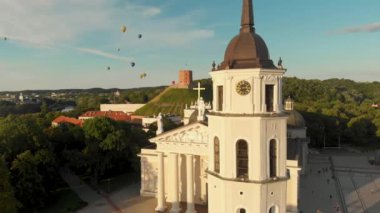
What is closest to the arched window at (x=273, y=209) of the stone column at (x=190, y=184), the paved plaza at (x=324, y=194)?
the stone column at (x=190, y=184)

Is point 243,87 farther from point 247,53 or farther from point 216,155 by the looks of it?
point 216,155

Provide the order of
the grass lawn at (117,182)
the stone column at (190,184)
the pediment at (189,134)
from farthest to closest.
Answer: the grass lawn at (117,182) → the stone column at (190,184) → the pediment at (189,134)

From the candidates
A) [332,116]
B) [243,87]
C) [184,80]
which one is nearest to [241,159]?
[243,87]

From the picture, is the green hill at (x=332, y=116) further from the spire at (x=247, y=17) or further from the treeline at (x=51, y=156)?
the spire at (x=247, y=17)

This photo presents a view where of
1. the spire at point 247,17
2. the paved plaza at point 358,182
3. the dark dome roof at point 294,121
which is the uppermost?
the spire at point 247,17

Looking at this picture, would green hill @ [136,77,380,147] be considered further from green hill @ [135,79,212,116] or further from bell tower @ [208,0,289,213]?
bell tower @ [208,0,289,213]

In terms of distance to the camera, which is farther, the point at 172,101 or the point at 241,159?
the point at 172,101

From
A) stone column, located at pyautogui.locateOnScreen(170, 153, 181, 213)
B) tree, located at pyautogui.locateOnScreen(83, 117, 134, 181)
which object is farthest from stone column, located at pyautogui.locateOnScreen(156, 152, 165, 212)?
tree, located at pyautogui.locateOnScreen(83, 117, 134, 181)
